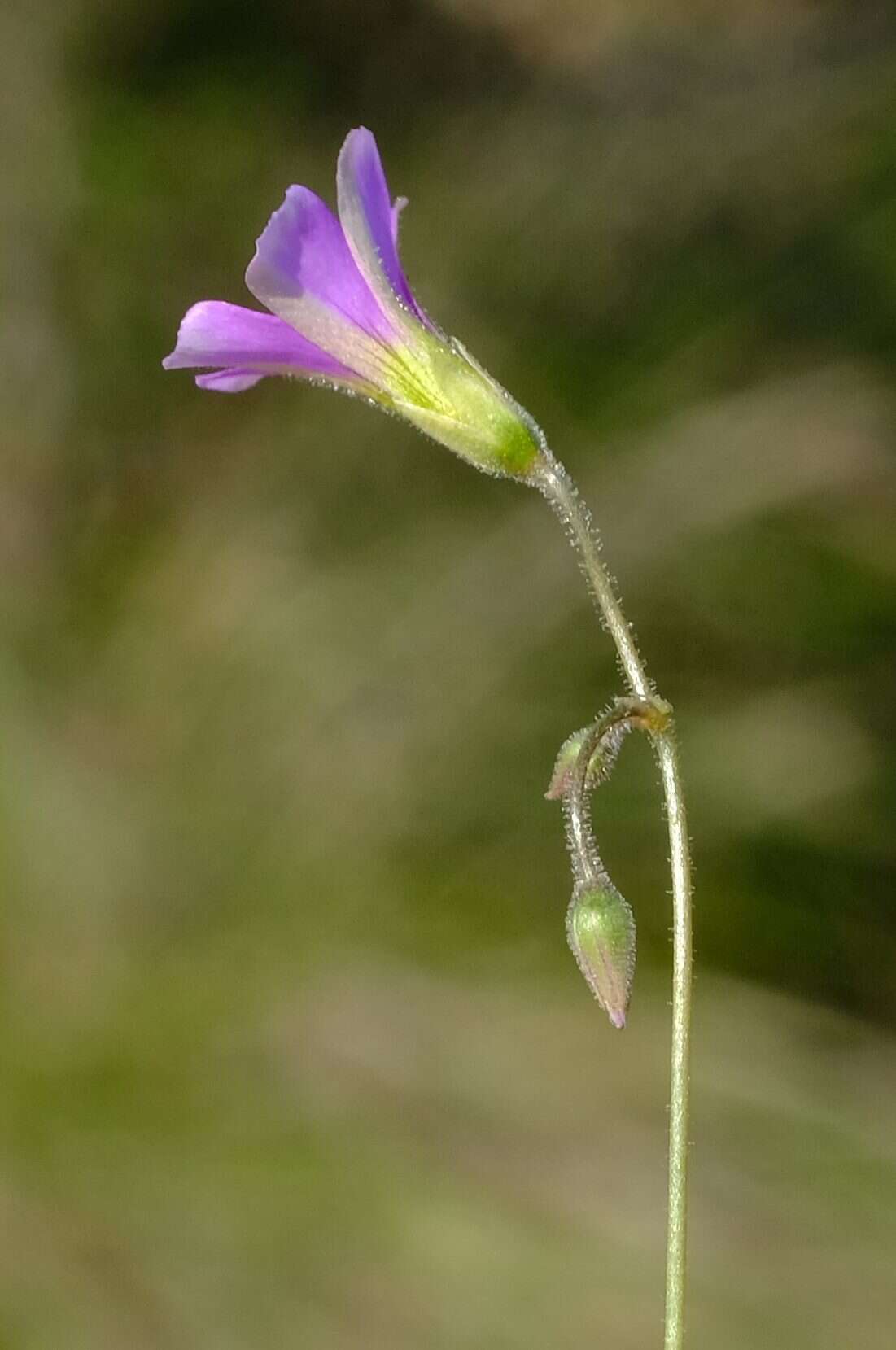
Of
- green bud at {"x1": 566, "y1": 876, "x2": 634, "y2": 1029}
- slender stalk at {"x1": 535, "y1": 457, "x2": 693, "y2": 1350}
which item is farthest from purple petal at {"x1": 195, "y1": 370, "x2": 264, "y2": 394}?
green bud at {"x1": 566, "y1": 876, "x2": 634, "y2": 1029}

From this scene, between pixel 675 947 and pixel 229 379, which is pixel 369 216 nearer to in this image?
pixel 229 379

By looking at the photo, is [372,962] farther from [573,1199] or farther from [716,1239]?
[716,1239]

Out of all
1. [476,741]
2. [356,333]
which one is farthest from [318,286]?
[476,741]

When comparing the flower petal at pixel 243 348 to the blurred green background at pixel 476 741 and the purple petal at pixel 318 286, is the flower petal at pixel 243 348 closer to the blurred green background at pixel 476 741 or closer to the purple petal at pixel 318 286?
the purple petal at pixel 318 286

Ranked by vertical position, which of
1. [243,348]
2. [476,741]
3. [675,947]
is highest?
[476,741]

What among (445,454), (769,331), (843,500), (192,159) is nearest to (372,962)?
(445,454)

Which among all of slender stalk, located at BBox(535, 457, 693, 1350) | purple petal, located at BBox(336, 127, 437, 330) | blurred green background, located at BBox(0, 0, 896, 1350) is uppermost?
blurred green background, located at BBox(0, 0, 896, 1350)

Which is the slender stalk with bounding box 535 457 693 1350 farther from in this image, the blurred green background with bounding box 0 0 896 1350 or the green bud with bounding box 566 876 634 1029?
the blurred green background with bounding box 0 0 896 1350
